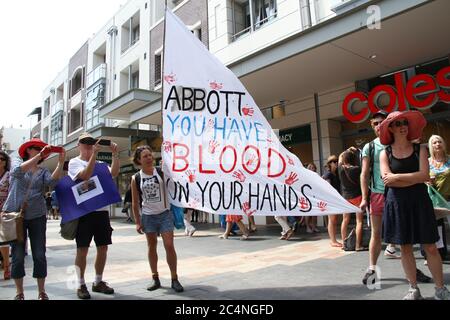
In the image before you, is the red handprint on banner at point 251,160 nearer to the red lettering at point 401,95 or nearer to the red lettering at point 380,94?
the red lettering at point 380,94

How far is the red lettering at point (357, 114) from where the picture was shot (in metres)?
9.91

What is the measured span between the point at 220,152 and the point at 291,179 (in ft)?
2.85

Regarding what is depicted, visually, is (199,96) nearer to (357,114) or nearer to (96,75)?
(357,114)

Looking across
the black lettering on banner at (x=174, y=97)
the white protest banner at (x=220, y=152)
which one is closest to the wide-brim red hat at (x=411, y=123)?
the white protest banner at (x=220, y=152)

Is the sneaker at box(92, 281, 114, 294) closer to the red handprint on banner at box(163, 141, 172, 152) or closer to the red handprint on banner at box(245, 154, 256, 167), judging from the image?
the red handprint on banner at box(163, 141, 172, 152)

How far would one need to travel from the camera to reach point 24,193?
168 inches

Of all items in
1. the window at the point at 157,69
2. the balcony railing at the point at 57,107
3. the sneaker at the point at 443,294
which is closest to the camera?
the sneaker at the point at 443,294

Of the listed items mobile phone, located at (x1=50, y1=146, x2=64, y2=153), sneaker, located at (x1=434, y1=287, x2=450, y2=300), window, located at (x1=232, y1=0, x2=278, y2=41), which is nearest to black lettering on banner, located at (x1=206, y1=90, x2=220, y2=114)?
mobile phone, located at (x1=50, y1=146, x2=64, y2=153)

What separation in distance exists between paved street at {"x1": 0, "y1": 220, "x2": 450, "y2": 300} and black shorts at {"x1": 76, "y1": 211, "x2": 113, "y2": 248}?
2.08 feet

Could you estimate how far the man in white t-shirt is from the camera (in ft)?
14.8

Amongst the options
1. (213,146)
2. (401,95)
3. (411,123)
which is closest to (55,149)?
(213,146)

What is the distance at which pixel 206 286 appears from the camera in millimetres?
4758

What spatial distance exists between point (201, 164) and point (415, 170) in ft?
7.27
